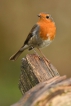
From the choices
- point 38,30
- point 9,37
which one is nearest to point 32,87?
point 38,30

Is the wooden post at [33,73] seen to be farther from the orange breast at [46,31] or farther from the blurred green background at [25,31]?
the blurred green background at [25,31]

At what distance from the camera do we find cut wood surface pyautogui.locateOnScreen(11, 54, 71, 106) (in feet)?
9.28

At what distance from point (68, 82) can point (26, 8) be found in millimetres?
7155

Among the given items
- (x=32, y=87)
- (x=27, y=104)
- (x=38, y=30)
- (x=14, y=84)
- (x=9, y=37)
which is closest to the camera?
(x=27, y=104)

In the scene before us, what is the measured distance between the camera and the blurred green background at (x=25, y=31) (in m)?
9.16

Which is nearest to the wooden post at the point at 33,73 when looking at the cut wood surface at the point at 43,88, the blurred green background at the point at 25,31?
the cut wood surface at the point at 43,88

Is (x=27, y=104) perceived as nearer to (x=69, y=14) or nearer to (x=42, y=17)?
(x=42, y=17)

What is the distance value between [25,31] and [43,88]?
6842 mm

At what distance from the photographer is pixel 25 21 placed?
32.4 feet

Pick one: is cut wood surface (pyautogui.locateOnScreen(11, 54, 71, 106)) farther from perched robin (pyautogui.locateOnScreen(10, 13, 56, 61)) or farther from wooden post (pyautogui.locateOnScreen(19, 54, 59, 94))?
perched robin (pyautogui.locateOnScreen(10, 13, 56, 61))

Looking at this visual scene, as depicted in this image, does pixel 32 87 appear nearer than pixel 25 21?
Yes

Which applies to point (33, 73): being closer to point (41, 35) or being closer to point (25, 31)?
point (41, 35)

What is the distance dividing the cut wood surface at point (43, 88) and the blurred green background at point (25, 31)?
5.41 metres

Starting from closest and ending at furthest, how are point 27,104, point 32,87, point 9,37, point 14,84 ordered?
1. point 27,104
2. point 32,87
3. point 14,84
4. point 9,37
